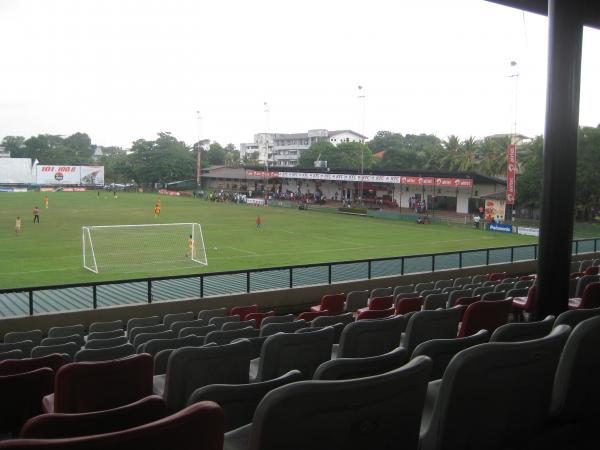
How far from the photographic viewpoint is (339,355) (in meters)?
4.22

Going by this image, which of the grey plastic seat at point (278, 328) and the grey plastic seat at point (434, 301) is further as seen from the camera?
the grey plastic seat at point (434, 301)

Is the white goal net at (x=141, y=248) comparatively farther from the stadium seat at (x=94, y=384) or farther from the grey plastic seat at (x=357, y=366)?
the grey plastic seat at (x=357, y=366)

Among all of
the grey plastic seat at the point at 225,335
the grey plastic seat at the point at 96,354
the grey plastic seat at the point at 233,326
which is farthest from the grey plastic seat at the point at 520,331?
the grey plastic seat at the point at 233,326

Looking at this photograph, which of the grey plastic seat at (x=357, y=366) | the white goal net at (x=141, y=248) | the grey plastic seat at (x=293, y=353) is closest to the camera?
the grey plastic seat at (x=357, y=366)

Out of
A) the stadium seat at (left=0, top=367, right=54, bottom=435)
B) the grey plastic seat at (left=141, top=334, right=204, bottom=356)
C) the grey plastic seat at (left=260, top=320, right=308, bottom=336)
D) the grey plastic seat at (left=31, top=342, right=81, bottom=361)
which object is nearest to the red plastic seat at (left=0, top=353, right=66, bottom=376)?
the stadium seat at (left=0, top=367, right=54, bottom=435)

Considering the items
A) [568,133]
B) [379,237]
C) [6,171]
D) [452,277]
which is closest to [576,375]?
[568,133]

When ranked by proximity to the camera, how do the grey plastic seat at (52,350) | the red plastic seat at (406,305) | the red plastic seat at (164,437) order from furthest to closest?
1. the red plastic seat at (406,305)
2. the grey plastic seat at (52,350)
3. the red plastic seat at (164,437)

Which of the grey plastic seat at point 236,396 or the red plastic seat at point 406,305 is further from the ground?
the grey plastic seat at point 236,396

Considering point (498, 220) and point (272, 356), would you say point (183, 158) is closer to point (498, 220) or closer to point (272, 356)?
point (498, 220)

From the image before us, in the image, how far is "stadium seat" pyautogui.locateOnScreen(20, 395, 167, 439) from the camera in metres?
1.81

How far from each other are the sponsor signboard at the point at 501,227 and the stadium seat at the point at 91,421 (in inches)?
1713

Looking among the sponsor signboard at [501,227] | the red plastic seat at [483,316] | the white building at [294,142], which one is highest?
the white building at [294,142]

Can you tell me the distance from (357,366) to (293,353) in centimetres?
167

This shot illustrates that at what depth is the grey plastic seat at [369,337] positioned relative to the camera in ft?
13.9
